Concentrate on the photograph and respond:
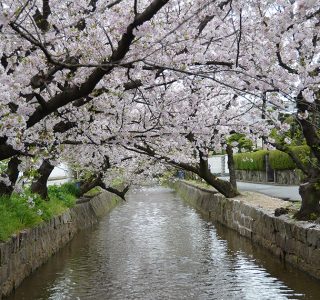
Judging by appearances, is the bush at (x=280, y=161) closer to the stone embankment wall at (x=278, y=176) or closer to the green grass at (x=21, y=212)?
the stone embankment wall at (x=278, y=176)

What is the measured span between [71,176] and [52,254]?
1217 centimetres

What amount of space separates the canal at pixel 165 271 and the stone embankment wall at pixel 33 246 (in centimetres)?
23

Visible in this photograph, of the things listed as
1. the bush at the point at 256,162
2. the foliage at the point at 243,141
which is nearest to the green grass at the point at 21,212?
the foliage at the point at 243,141

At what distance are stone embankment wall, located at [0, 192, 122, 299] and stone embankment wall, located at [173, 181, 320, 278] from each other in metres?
5.78

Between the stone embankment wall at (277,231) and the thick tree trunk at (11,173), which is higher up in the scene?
the thick tree trunk at (11,173)

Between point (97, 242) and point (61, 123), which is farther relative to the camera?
point (97, 242)

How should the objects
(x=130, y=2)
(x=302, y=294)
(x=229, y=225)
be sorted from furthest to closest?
(x=229, y=225) → (x=302, y=294) → (x=130, y=2)

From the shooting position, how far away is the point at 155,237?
15.9 metres

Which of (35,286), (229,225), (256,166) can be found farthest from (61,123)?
(256,166)

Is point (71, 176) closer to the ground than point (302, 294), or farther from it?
farther from it

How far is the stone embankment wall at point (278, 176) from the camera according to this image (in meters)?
27.2

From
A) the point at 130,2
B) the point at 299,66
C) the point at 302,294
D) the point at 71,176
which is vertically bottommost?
the point at 302,294

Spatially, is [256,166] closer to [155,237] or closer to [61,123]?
[155,237]

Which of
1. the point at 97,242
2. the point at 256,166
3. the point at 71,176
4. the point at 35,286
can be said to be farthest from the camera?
the point at 256,166
